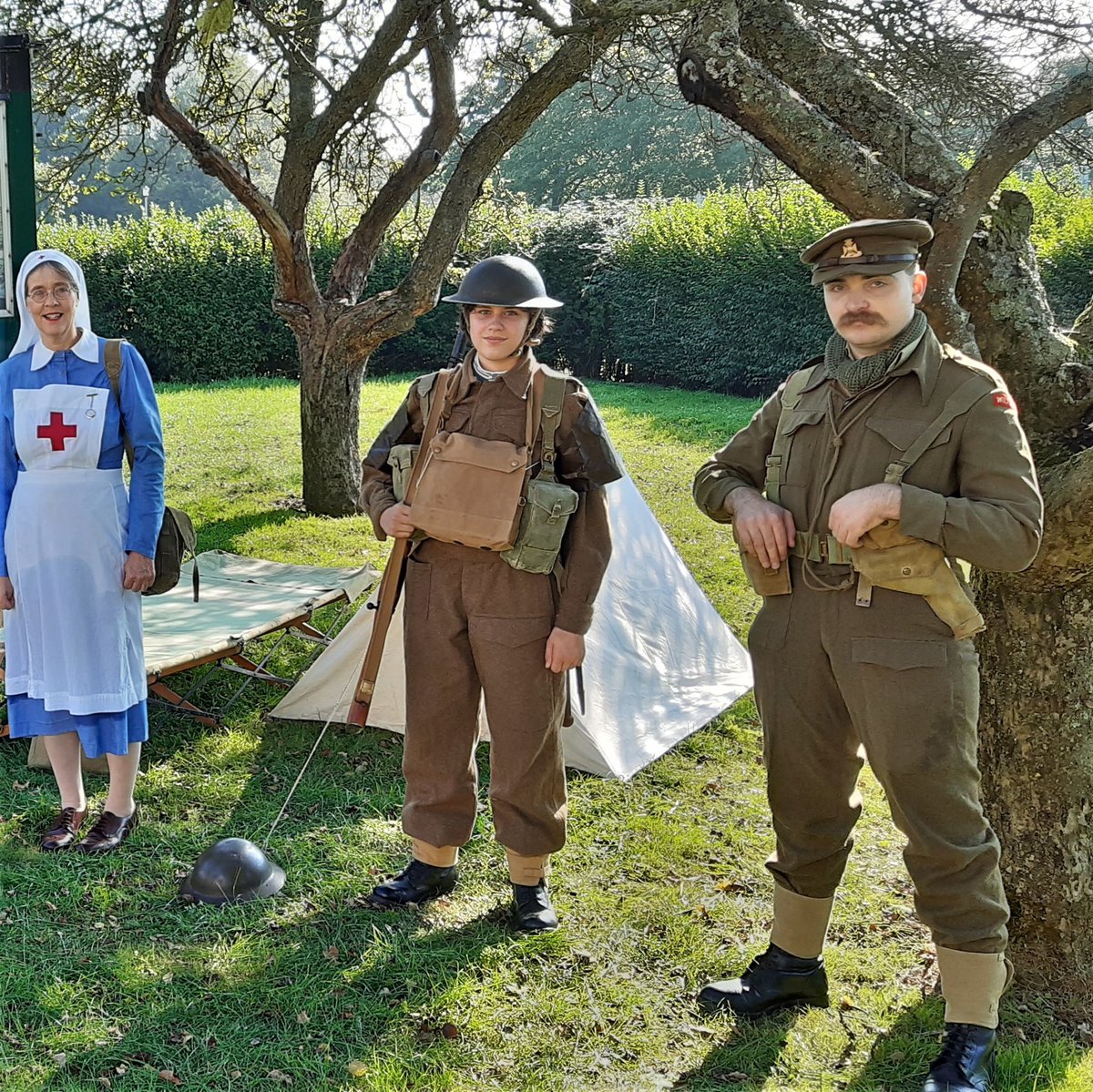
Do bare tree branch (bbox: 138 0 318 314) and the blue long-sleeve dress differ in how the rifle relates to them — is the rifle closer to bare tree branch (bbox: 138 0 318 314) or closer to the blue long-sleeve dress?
the blue long-sleeve dress

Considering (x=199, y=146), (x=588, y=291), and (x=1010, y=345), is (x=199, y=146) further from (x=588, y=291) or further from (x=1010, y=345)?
(x=588, y=291)

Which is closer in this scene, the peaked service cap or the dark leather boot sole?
the peaked service cap

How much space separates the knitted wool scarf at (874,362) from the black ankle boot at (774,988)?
61.5 inches

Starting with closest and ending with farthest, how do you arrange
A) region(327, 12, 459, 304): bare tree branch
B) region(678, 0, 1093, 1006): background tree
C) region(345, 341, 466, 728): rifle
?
1. region(678, 0, 1093, 1006): background tree
2. region(345, 341, 466, 728): rifle
3. region(327, 12, 459, 304): bare tree branch

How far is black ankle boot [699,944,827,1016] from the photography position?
3.16m

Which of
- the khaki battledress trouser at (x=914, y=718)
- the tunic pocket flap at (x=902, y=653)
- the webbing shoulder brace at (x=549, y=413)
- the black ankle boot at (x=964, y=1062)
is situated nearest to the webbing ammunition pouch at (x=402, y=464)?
the webbing shoulder brace at (x=549, y=413)

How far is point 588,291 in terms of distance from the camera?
1861 centimetres

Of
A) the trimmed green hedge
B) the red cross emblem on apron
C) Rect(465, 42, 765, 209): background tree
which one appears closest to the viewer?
the red cross emblem on apron

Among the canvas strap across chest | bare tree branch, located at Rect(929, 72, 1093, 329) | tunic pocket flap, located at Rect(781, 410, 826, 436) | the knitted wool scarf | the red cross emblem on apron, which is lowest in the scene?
the canvas strap across chest

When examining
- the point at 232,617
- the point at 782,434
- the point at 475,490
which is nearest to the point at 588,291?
the point at 232,617

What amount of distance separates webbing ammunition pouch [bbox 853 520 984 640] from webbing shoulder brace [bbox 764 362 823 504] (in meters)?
0.34

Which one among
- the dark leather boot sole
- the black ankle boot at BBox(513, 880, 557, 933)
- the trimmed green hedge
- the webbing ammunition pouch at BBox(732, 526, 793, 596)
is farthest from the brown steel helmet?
the trimmed green hedge

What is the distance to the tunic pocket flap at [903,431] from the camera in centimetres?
261

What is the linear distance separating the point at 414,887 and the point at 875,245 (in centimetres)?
243
